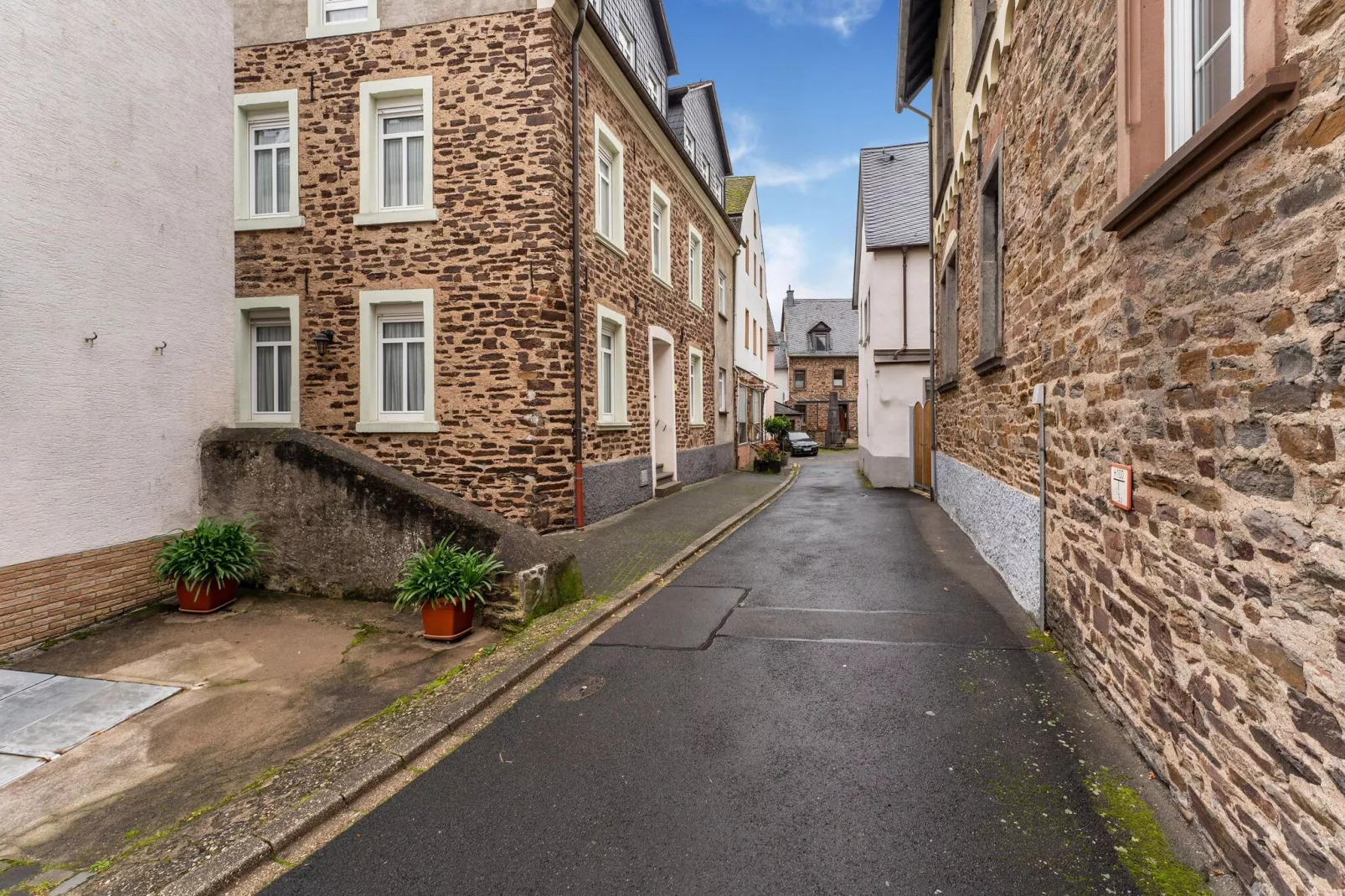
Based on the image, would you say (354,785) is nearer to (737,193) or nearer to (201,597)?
(201,597)

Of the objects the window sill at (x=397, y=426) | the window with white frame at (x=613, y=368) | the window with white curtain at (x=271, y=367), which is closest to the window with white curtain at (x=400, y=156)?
the window with white curtain at (x=271, y=367)

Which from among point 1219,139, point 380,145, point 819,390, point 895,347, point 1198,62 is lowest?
point 1219,139

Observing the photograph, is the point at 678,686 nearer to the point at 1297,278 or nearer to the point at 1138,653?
the point at 1138,653

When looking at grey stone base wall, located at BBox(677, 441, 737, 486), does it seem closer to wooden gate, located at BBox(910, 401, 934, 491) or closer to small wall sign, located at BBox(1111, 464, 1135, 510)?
wooden gate, located at BBox(910, 401, 934, 491)

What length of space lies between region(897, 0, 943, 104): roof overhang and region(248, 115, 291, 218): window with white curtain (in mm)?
10339

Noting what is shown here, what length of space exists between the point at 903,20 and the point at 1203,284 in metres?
11.4

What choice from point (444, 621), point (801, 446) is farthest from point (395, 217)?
point (801, 446)

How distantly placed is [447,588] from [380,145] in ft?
24.6

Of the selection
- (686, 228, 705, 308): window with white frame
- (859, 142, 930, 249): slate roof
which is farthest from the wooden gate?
(686, 228, 705, 308): window with white frame

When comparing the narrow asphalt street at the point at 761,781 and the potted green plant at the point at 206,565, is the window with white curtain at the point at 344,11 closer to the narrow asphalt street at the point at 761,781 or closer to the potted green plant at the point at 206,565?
the potted green plant at the point at 206,565

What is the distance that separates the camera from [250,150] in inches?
383

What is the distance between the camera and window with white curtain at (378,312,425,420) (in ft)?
30.6

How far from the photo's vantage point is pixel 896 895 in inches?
88.0

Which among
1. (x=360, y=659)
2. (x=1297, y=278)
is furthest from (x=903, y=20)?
(x=360, y=659)
